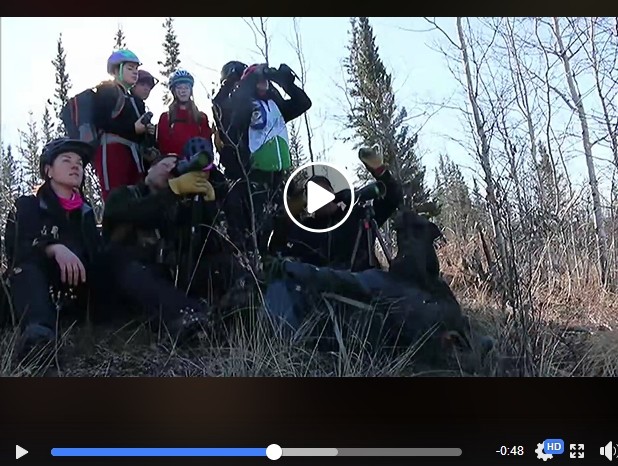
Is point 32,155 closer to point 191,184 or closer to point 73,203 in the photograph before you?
point 73,203

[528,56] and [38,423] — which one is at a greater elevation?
[528,56]

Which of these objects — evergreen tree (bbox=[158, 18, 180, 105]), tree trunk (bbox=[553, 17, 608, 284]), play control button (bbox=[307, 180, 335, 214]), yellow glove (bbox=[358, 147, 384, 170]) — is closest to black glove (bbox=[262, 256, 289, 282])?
play control button (bbox=[307, 180, 335, 214])

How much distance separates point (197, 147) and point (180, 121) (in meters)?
0.05

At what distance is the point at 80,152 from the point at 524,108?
75cm

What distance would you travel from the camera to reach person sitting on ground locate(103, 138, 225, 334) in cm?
119

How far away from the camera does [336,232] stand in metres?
1.20

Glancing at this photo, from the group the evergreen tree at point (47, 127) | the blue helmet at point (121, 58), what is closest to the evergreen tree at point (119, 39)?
the blue helmet at point (121, 58)

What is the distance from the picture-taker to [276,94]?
1.20 metres

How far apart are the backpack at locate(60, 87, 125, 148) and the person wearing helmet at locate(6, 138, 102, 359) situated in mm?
14

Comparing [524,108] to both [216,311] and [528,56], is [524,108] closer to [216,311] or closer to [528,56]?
[528,56]

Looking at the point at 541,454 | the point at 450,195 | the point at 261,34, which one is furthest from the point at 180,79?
the point at 541,454

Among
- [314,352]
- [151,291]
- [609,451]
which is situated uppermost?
[151,291]

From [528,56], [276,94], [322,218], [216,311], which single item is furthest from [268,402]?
[528,56]

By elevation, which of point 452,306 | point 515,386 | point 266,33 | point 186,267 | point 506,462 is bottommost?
point 506,462
